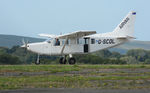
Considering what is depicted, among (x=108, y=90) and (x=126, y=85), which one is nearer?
(x=108, y=90)

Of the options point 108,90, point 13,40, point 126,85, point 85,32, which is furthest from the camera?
point 13,40

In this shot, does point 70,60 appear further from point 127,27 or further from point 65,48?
point 127,27

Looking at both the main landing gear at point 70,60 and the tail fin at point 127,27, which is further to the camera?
the tail fin at point 127,27

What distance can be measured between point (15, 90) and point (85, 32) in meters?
17.8

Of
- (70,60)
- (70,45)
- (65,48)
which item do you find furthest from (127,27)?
(70,60)

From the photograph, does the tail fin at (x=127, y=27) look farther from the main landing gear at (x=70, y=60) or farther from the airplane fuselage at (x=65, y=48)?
the main landing gear at (x=70, y=60)

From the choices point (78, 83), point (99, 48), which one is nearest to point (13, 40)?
point (99, 48)

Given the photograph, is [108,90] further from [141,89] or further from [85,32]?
[85,32]

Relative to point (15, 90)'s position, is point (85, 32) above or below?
above

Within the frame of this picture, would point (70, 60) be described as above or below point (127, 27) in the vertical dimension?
below

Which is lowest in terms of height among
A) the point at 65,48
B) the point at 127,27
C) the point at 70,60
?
the point at 70,60

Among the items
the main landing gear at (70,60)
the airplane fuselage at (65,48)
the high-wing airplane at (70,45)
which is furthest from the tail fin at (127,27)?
the main landing gear at (70,60)

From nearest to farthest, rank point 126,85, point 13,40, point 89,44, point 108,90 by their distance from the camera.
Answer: point 108,90, point 126,85, point 89,44, point 13,40

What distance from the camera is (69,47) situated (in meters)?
32.3
